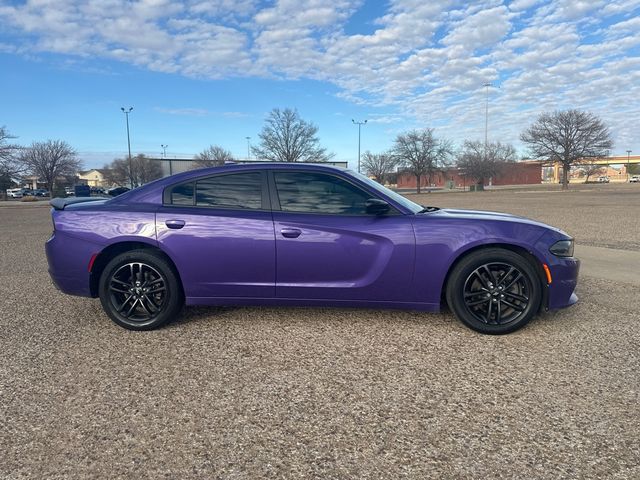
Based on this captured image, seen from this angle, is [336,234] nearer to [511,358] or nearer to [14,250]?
[511,358]

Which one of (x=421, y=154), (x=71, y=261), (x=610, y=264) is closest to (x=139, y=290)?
(x=71, y=261)

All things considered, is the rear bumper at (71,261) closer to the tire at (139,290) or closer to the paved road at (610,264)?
the tire at (139,290)

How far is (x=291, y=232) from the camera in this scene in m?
3.76

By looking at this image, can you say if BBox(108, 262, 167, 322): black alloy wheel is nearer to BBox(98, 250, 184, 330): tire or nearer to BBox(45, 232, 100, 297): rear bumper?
BBox(98, 250, 184, 330): tire

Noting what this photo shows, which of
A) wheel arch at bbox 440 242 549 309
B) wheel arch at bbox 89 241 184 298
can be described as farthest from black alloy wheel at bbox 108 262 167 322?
wheel arch at bbox 440 242 549 309

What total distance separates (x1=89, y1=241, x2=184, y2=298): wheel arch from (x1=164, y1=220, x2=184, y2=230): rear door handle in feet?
0.81

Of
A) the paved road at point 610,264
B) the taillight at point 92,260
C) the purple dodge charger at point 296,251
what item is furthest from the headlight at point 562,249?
the taillight at point 92,260

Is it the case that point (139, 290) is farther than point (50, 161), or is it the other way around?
point (50, 161)

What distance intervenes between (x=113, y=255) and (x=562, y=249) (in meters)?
4.01

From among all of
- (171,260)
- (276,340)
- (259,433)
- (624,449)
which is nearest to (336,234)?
(276,340)

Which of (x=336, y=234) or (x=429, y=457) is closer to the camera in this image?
(x=429, y=457)

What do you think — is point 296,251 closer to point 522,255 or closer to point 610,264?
point 522,255

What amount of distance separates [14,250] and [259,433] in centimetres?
A: 943

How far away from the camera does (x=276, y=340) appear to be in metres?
3.71
